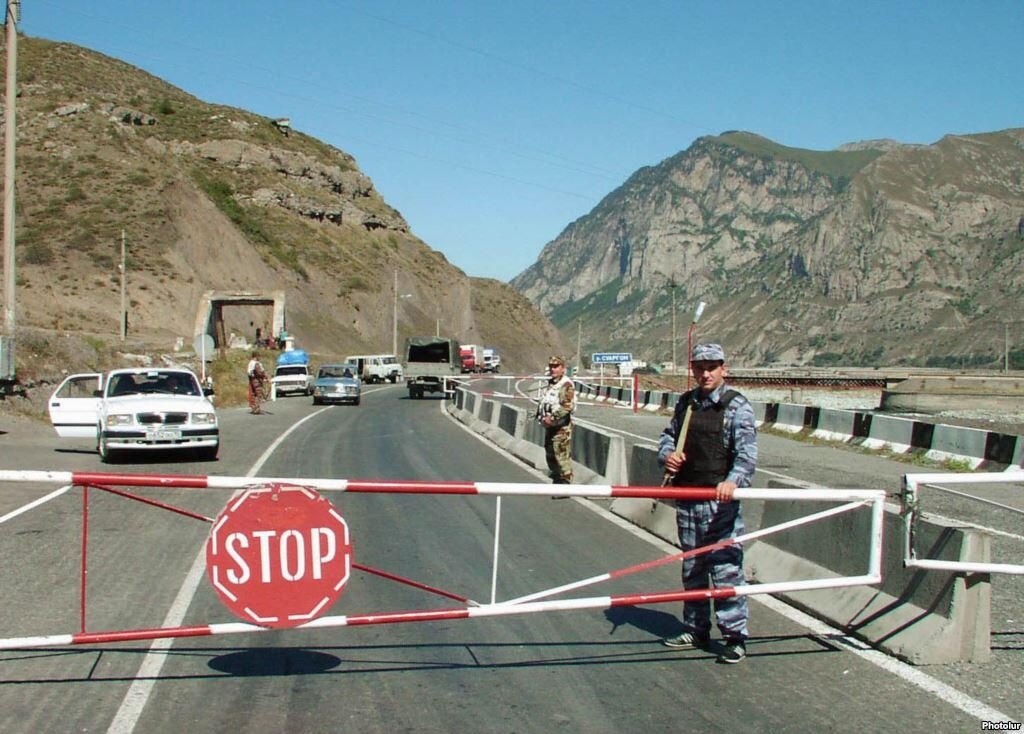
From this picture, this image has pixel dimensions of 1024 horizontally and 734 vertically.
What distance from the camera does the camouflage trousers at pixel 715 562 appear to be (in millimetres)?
6719

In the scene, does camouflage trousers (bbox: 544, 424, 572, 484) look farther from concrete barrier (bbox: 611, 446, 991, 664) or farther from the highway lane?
concrete barrier (bbox: 611, 446, 991, 664)

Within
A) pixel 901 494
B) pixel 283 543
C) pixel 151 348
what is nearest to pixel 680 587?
pixel 901 494

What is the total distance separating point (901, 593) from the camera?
6891 millimetres

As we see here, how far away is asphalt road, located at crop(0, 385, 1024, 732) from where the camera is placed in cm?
569

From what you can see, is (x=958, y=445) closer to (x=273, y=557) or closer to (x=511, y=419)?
(x=511, y=419)

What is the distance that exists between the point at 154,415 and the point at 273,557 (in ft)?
43.6

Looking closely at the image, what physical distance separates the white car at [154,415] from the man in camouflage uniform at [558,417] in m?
7.03

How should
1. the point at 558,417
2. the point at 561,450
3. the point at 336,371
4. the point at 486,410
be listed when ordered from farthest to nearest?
the point at 336,371 → the point at 486,410 → the point at 561,450 → the point at 558,417

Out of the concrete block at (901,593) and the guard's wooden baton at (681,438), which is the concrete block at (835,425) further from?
the guard's wooden baton at (681,438)

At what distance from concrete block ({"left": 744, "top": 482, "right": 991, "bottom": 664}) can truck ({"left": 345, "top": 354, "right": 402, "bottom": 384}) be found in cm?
6678

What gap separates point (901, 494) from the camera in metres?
6.91

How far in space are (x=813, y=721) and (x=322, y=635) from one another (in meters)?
3.24

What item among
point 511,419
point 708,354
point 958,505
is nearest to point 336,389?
point 511,419

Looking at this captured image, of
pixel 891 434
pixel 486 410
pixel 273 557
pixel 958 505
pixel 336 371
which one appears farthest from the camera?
pixel 336 371
